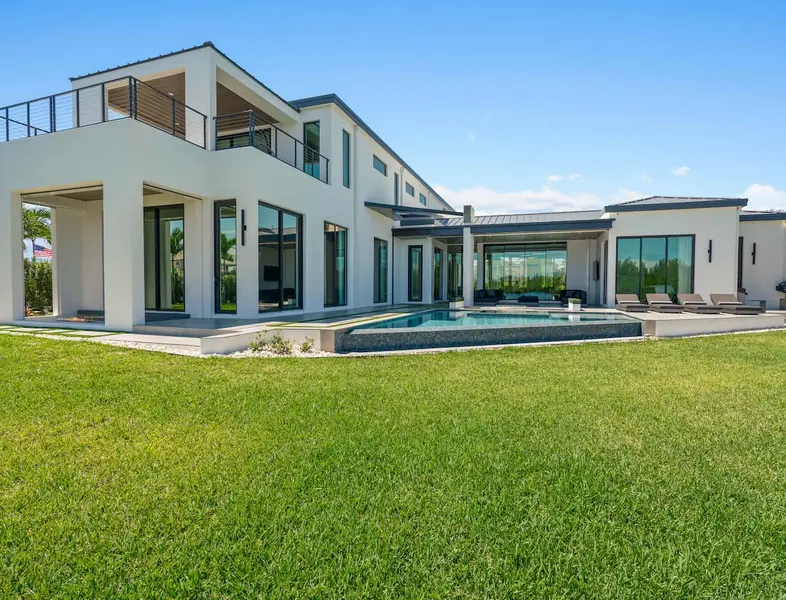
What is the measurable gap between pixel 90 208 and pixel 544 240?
19960 mm

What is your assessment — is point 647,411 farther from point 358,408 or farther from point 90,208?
point 90,208

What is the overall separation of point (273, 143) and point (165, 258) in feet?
18.8

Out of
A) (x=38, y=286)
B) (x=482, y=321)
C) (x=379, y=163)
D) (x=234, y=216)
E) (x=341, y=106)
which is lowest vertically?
(x=482, y=321)

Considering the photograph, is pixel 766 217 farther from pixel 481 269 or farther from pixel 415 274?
pixel 415 274

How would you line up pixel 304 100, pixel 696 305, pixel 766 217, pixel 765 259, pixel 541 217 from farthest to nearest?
pixel 541 217 < pixel 765 259 < pixel 766 217 < pixel 696 305 < pixel 304 100

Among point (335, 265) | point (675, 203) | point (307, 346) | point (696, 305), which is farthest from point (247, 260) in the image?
point (675, 203)

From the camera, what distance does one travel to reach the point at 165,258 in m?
13.3

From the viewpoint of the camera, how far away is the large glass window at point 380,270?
20734 millimetres

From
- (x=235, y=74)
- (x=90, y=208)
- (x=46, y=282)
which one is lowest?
(x=46, y=282)

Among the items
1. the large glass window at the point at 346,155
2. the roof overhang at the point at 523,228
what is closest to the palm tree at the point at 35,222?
the large glass window at the point at 346,155

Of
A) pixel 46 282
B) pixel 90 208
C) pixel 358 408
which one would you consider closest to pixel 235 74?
pixel 90 208

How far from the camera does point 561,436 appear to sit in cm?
405

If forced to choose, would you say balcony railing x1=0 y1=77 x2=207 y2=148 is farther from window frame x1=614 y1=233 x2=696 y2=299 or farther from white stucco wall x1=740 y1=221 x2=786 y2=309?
white stucco wall x1=740 y1=221 x2=786 y2=309

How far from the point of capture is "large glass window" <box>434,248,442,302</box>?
Result: 25752 millimetres
